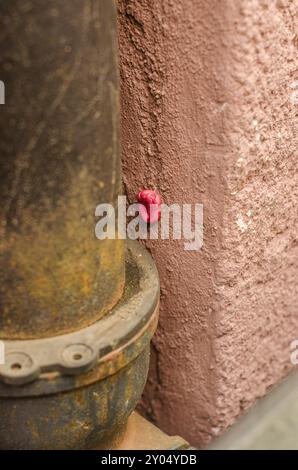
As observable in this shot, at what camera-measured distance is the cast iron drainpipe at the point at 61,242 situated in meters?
0.92

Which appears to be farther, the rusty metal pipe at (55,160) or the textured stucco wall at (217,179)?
the textured stucco wall at (217,179)

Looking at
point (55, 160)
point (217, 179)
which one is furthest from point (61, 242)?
point (217, 179)

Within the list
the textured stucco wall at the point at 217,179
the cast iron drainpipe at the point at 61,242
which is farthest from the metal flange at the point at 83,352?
the textured stucco wall at the point at 217,179

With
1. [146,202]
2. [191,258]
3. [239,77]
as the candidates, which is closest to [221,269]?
[191,258]

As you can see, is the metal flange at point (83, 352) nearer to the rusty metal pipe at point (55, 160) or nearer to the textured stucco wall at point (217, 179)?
the rusty metal pipe at point (55, 160)

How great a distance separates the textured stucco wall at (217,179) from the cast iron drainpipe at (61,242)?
19 centimetres

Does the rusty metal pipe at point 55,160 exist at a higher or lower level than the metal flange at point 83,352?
higher

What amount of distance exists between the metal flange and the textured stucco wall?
0.20 m

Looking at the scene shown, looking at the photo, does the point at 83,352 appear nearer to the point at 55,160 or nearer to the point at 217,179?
the point at 55,160

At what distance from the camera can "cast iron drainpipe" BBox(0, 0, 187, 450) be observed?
0.92m

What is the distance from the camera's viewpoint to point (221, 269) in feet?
4.19

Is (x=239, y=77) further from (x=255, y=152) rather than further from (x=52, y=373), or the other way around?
(x=52, y=373)

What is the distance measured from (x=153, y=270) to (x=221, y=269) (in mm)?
134

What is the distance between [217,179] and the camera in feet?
3.96
